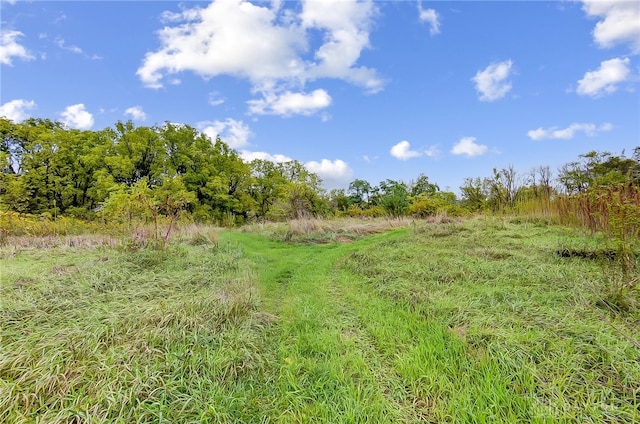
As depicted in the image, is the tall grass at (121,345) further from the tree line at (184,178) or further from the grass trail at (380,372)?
the tree line at (184,178)

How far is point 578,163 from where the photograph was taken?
23.5 metres

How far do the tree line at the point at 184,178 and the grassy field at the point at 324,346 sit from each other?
852cm

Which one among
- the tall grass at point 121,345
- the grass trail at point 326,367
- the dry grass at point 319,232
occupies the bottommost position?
the grass trail at point 326,367

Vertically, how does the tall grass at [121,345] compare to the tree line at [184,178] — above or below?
below

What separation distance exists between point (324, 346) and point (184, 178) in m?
23.2

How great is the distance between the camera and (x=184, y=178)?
23.0 meters

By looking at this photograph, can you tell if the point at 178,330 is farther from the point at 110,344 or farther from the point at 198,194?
the point at 198,194

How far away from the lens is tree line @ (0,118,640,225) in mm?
15125

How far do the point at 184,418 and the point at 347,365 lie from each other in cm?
116

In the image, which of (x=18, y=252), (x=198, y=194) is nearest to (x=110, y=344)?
(x=18, y=252)

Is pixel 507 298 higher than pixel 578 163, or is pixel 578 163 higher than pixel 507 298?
pixel 578 163

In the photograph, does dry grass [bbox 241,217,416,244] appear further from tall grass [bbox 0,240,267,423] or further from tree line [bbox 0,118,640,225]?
tall grass [bbox 0,240,267,423]

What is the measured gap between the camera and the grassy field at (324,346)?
5.97 feet

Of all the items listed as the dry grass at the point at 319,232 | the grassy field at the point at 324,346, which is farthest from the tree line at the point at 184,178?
the grassy field at the point at 324,346
